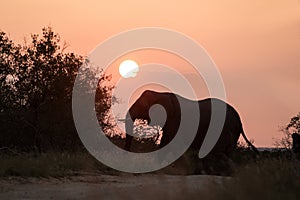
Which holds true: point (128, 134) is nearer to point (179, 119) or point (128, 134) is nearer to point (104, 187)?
point (179, 119)

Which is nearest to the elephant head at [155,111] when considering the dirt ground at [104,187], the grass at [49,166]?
the grass at [49,166]

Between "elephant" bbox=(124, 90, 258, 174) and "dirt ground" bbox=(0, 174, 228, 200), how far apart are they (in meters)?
4.78

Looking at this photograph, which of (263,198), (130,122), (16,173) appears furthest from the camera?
(130,122)

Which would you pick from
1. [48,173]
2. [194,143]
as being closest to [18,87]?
[194,143]

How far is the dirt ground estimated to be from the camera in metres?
10.1

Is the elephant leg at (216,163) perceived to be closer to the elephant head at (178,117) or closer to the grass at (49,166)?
the elephant head at (178,117)

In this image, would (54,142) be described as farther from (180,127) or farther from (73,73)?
(180,127)

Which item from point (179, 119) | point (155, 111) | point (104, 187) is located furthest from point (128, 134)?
point (104, 187)

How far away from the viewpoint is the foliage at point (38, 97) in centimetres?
2733

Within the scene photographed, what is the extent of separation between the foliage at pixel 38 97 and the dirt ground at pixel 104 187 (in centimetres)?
912

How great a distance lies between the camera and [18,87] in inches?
1103

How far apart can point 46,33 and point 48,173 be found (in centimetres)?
1236

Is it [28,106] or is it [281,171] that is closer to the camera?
[281,171]

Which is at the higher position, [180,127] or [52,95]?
[52,95]
